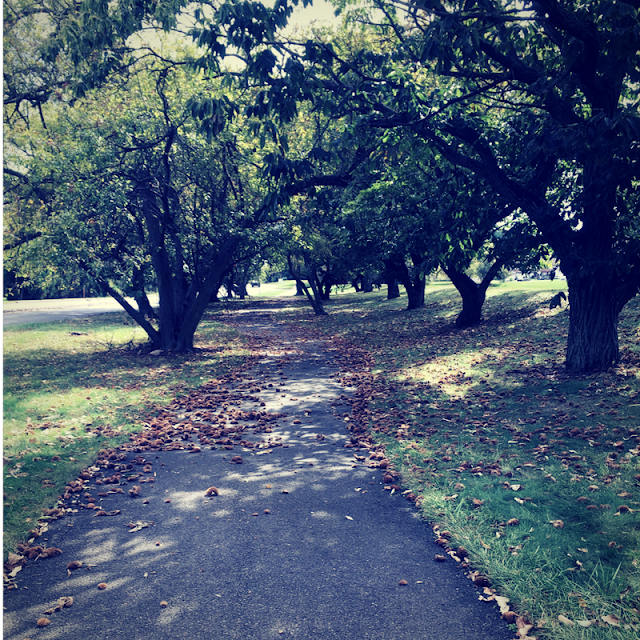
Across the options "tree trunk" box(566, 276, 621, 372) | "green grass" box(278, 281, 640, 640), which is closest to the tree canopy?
"tree trunk" box(566, 276, 621, 372)

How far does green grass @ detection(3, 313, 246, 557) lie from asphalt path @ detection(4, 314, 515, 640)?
1.70ft

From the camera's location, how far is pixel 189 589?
393cm

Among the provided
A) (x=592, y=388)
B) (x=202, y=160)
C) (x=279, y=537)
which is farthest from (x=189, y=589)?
(x=202, y=160)

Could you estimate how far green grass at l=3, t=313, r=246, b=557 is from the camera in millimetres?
5969

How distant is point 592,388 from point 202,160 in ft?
34.8

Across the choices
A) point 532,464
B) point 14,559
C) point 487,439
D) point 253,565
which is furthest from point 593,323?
point 14,559

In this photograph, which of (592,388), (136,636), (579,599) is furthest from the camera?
(592,388)

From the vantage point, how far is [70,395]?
10469mm

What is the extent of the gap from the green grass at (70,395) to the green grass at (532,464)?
3.80 metres

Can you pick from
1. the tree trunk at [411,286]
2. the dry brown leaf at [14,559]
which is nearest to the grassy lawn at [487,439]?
the dry brown leaf at [14,559]

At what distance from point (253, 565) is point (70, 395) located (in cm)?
758

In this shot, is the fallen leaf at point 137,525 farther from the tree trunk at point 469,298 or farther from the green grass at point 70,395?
the tree trunk at point 469,298

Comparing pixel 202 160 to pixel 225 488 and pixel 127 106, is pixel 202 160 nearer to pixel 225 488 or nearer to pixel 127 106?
pixel 127 106

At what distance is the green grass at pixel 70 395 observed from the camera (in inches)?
235
